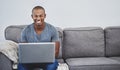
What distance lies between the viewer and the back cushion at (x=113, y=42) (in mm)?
2803

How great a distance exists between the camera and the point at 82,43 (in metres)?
2.75

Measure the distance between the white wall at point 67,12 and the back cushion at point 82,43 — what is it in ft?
0.88

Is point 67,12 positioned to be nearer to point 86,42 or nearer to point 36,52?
point 86,42

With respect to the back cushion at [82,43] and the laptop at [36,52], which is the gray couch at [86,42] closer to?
the back cushion at [82,43]

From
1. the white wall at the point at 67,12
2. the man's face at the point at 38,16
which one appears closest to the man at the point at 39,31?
the man's face at the point at 38,16

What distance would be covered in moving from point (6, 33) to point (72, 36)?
0.89 meters

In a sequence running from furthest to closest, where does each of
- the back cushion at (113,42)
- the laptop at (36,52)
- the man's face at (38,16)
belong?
the back cushion at (113,42), the man's face at (38,16), the laptop at (36,52)

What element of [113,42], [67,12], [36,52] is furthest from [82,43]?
[36,52]

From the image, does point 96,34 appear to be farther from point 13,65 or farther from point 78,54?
point 13,65

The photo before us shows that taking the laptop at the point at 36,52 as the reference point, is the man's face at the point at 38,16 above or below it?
above

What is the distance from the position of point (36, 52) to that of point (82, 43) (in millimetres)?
1043

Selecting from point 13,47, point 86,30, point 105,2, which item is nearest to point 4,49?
point 13,47

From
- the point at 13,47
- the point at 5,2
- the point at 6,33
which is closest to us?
the point at 13,47

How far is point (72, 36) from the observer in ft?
9.09
